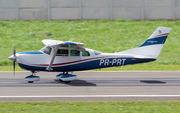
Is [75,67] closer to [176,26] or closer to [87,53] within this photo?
[87,53]

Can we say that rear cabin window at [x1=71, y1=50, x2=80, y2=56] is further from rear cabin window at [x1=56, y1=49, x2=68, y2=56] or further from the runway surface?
the runway surface

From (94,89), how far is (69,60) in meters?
2.85

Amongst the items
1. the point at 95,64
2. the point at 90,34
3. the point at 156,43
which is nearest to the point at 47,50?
the point at 95,64

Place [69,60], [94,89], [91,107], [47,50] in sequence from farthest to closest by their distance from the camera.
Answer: [69,60], [47,50], [94,89], [91,107]

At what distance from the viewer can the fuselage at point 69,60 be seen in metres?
13.4

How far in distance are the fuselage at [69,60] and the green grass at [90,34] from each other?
11836 mm

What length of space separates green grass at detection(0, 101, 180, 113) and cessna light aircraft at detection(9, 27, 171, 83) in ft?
14.8

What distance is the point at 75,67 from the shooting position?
14.1 m

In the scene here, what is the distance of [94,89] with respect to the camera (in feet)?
39.1

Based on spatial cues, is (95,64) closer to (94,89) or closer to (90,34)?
(94,89)

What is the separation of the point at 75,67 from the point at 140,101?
18.7 feet

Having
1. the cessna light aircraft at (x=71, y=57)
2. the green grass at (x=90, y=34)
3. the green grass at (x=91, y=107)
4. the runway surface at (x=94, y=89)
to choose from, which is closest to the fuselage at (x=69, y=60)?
the cessna light aircraft at (x=71, y=57)

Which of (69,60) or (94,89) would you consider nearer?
(94,89)

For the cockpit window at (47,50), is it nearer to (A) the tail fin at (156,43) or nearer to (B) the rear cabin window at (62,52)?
(B) the rear cabin window at (62,52)
